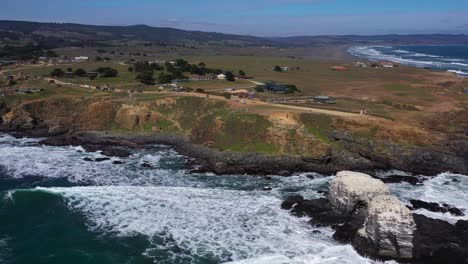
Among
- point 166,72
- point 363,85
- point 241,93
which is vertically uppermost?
point 166,72

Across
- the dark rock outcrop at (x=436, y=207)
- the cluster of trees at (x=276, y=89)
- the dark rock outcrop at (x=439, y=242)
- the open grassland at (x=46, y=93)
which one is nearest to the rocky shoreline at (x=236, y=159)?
the dark rock outcrop at (x=436, y=207)

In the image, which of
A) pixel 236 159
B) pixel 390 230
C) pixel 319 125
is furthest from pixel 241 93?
pixel 390 230

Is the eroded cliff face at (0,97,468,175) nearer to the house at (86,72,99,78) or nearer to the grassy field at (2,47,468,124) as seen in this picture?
the grassy field at (2,47,468,124)

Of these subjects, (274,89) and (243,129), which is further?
(274,89)

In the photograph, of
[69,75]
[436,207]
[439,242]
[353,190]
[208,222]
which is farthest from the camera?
[69,75]

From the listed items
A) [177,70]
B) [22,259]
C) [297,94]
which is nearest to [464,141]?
[297,94]

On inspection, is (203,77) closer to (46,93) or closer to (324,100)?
(324,100)

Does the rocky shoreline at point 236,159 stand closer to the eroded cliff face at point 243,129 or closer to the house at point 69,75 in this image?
the eroded cliff face at point 243,129
